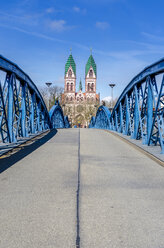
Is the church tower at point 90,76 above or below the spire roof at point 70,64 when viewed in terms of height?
below

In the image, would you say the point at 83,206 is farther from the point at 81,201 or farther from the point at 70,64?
the point at 70,64

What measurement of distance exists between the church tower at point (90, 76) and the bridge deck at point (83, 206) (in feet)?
429

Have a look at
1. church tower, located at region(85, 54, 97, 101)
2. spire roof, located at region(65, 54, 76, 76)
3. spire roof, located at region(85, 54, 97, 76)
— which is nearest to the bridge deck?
church tower, located at region(85, 54, 97, 101)

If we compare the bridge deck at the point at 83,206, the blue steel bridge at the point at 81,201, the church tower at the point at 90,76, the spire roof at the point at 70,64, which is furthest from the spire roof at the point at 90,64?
the bridge deck at the point at 83,206

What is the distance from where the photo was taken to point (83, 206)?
429 cm

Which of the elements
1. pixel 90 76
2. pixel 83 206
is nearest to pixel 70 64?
pixel 90 76

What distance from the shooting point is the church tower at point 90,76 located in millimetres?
139375

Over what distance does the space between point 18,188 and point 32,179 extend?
0.77m

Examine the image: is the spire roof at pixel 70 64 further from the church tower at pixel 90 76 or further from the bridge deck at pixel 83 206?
the bridge deck at pixel 83 206

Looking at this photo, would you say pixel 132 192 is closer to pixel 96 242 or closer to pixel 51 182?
pixel 51 182

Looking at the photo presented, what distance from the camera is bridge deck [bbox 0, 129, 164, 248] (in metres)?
3.18

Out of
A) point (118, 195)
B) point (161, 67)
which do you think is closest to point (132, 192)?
point (118, 195)

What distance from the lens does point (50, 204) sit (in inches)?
171

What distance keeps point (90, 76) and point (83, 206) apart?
140401mm
